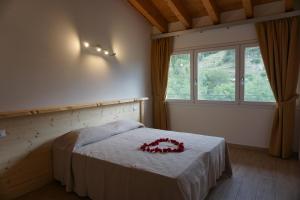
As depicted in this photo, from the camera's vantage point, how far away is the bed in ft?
5.96

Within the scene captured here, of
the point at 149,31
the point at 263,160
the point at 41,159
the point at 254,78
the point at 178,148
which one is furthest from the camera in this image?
the point at 149,31

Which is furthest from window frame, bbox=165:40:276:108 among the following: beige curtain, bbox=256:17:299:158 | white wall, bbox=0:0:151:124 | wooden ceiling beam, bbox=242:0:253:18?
white wall, bbox=0:0:151:124

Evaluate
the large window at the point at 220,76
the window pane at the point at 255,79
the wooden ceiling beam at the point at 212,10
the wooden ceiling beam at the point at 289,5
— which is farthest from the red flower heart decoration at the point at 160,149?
the wooden ceiling beam at the point at 289,5

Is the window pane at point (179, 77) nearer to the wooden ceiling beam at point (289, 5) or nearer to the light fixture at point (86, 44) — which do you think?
the wooden ceiling beam at point (289, 5)

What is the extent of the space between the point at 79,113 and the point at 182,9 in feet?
8.47

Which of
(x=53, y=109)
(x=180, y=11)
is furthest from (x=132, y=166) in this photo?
(x=180, y=11)

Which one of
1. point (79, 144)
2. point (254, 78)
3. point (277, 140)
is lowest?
point (277, 140)

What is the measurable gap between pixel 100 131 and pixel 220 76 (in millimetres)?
2529

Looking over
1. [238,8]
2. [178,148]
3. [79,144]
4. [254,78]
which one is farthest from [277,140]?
[79,144]

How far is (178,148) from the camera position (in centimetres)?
244

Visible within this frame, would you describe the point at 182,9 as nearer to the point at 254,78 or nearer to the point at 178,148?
the point at 254,78

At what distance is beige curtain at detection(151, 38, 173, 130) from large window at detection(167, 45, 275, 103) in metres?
0.18

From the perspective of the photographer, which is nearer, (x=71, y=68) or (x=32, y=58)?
(x=32, y=58)

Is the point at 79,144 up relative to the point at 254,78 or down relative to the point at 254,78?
down
